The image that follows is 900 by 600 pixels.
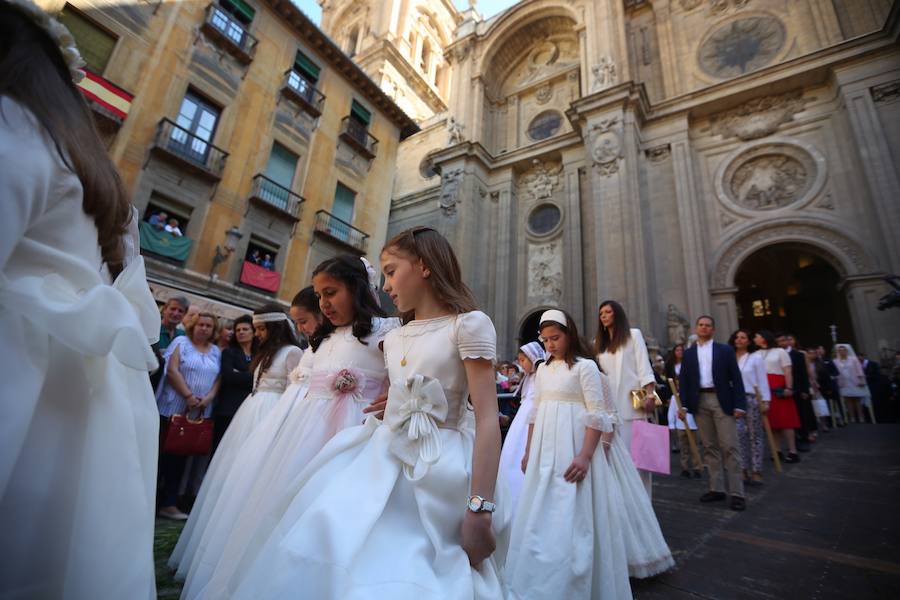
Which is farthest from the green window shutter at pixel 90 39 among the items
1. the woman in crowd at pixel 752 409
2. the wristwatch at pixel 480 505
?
the woman in crowd at pixel 752 409

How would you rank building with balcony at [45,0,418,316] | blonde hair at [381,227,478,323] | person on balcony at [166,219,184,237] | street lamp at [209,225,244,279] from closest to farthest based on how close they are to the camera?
blonde hair at [381,227,478,323], building with balcony at [45,0,418,316], person on balcony at [166,219,184,237], street lamp at [209,225,244,279]

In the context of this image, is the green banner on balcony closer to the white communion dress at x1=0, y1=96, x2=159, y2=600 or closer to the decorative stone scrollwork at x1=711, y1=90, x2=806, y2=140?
the white communion dress at x1=0, y1=96, x2=159, y2=600

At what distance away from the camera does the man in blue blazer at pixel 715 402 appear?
424 cm

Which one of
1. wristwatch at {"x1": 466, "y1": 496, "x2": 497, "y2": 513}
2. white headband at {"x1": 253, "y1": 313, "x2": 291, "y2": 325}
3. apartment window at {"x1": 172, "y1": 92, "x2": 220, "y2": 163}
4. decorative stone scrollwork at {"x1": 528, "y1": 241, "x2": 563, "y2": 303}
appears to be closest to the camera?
wristwatch at {"x1": 466, "y1": 496, "x2": 497, "y2": 513}

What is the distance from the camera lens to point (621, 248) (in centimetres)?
1201

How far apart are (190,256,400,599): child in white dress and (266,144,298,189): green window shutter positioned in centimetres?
1222

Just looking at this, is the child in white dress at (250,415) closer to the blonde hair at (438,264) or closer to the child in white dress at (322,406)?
the child in white dress at (322,406)

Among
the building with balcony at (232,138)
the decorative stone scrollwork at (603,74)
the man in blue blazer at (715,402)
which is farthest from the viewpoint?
the decorative stone scrollwork at (603,74)

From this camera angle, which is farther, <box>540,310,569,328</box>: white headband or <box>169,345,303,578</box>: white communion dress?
<box>540,310,569,328</box>: white headband

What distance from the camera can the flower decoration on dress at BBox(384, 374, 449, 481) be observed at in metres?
1.25

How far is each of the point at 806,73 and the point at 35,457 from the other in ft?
55.5

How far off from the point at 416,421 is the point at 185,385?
11.5ft

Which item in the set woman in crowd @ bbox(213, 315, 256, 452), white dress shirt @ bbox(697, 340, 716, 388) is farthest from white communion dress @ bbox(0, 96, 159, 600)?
white dress shirt @ bbox(697, 340, 716, 388)

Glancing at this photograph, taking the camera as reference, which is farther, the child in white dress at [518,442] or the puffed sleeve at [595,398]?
the child in white dress at [518,442]
